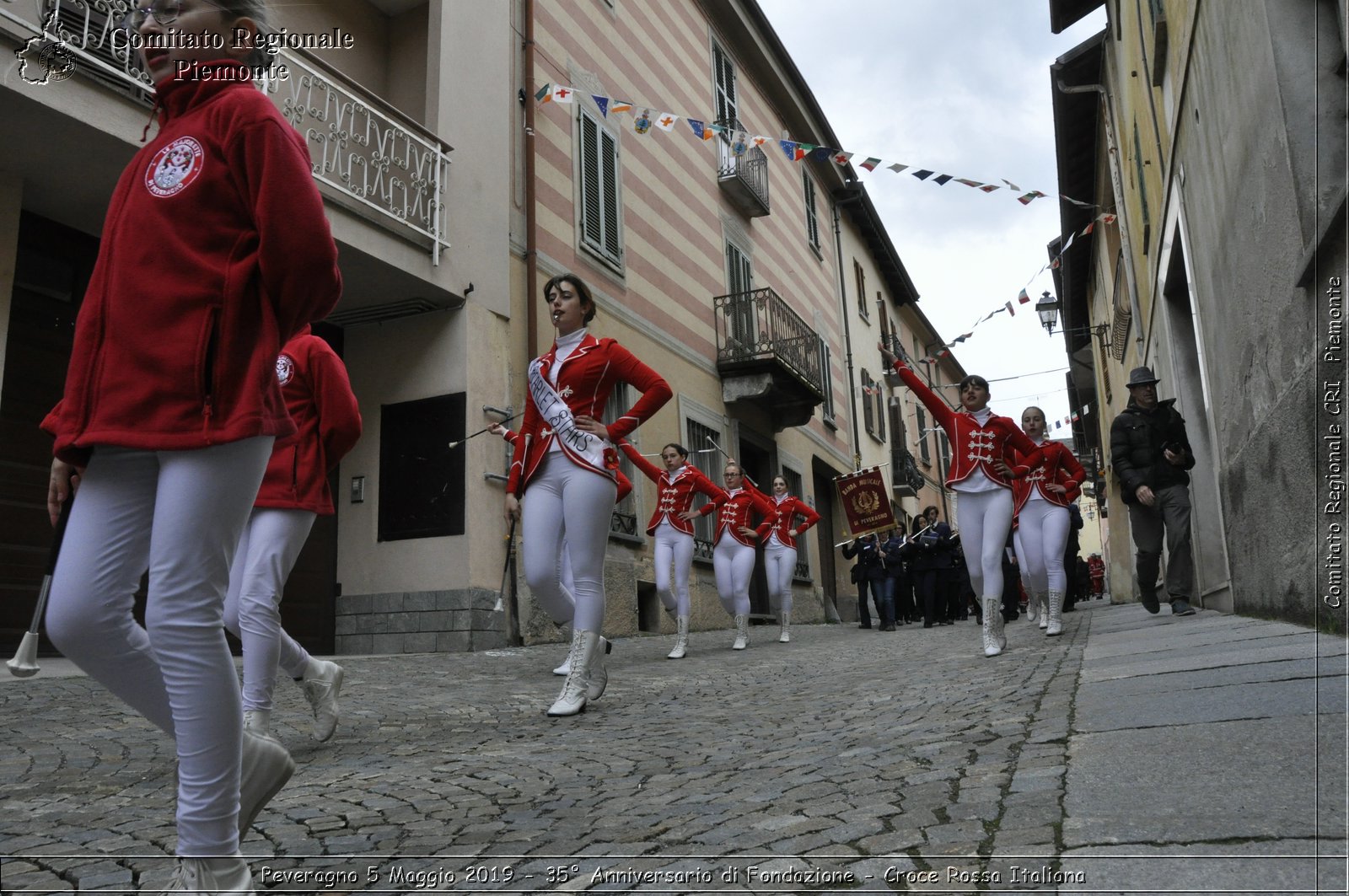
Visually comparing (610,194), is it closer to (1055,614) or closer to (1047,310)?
(1055,614)

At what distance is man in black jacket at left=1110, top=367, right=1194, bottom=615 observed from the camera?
9016 mm

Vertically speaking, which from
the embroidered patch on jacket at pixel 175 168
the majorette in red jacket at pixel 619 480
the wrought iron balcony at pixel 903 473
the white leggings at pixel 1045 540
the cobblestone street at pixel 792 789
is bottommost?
the cobblestone street at pixel 792 789

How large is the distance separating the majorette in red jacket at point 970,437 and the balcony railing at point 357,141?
16.9 feet

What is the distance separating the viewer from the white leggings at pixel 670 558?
10.5 metres

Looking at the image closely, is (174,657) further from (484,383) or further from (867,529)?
(867,529)

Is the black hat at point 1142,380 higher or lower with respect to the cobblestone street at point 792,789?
higher

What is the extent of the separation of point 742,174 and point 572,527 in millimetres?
16223

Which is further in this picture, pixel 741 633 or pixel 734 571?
pixel 734 571

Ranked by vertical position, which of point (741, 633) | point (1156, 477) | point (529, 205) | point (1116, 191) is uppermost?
point (1116, 191)

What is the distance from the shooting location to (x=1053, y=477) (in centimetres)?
1000

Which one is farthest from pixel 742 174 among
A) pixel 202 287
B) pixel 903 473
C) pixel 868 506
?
pixel 202 287

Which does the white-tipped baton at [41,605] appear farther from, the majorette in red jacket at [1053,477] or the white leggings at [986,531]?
the majorette in red jacket at [1053,477]

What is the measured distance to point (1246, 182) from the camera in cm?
629

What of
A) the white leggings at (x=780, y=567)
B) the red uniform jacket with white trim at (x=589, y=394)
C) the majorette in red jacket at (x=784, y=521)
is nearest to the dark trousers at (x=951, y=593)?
the majorette in red jacket at (x=784, y=521)
